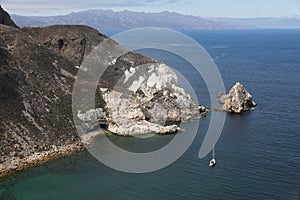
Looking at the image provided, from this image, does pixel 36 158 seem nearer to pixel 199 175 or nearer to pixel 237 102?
pixel 199 175

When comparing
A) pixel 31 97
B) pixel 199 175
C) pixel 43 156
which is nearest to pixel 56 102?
pixel 31 97

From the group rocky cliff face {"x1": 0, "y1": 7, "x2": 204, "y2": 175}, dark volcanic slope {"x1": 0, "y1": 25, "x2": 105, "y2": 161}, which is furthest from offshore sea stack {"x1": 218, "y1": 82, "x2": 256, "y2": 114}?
dark volcanic slope {"x1": 0, "y1": 25, "x2": 105, "y2": 161}

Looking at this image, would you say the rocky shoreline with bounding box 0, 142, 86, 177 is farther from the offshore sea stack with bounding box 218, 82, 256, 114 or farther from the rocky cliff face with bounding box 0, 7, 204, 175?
the offshore sea stack with bounding box 218, 82, 256, 114

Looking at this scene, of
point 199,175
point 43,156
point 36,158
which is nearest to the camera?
point 199,175

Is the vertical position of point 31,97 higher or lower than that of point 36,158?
higher

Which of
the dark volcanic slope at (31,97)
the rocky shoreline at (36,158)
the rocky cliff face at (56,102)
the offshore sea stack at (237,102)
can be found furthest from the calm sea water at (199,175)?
the offshore sea stack at (237,102)

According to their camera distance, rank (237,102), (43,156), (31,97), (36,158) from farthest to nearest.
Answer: (237,102)
(31,97)
(43,156)
(36,158)

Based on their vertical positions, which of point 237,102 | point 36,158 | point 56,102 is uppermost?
point 56,102

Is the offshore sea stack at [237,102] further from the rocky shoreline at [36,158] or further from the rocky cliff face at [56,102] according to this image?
the rocky shoreline at [36,158]
